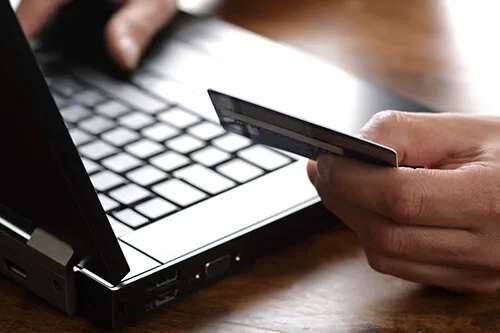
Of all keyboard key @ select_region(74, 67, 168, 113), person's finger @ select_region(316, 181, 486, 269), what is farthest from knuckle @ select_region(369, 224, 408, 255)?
keyboard key @ select_region(74, 67, 168, 113)

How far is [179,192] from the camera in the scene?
776 millimetres

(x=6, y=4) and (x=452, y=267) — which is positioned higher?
(x=6, y=4)

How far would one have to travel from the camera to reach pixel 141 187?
30.9 inches

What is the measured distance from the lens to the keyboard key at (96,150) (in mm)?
847

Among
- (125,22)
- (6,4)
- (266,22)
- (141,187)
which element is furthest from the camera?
(266,22)

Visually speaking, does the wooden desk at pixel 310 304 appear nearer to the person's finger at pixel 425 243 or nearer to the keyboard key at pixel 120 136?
the person's finger at pixel 425 243

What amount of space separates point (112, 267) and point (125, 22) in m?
0.54

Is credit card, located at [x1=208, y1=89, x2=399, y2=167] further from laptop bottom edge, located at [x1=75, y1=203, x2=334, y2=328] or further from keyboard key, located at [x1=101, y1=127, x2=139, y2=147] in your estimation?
keyboard key, located at [x1=101, y1=127, x2=139, y2=147]

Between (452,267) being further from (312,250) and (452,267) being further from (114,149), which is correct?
(114,149)

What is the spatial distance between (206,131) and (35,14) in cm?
31

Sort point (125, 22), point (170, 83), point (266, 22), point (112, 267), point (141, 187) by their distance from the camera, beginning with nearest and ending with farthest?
A: point (112, 267) < point (141, 187) < point (170, 83) < point (125, 22) < point (266, 22)

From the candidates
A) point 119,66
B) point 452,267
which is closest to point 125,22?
point 119,66

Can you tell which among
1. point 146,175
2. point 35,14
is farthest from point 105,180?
point 35,14

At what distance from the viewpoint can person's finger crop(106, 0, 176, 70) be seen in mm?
1045
